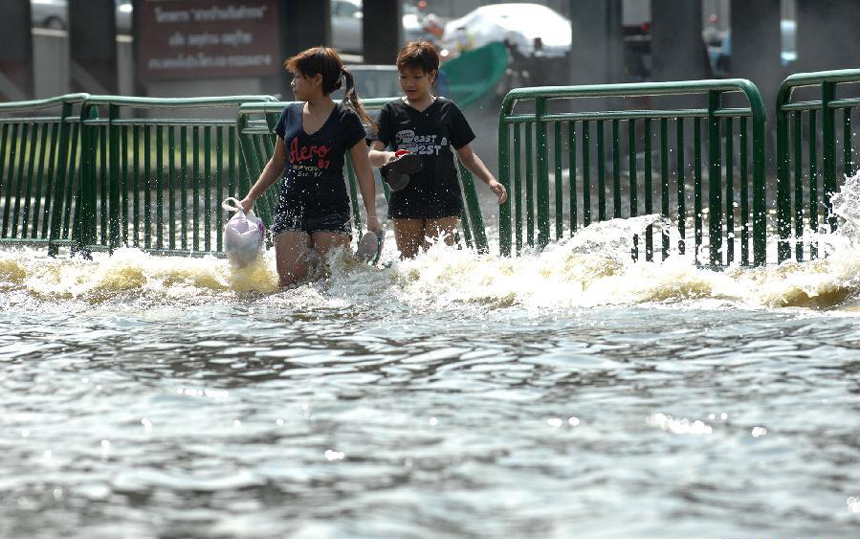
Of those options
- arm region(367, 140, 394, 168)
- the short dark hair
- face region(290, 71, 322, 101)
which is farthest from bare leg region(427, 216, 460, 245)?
face region(290, 71, 322, 101)

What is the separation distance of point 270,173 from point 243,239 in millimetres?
415

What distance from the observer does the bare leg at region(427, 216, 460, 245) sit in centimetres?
903

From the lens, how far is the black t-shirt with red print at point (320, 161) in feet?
29.3

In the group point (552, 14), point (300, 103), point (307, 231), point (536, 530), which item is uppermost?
point (552, 14)

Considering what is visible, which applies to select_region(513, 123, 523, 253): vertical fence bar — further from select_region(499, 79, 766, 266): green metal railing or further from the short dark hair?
the short dark hair

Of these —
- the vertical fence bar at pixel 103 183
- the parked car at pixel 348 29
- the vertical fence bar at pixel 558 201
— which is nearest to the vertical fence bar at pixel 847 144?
the vertical fence bar at pixel 558 201

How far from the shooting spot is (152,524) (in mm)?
4055

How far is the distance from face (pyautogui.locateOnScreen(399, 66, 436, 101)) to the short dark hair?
0.08 ft

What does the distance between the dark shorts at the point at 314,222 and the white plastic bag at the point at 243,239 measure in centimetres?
29

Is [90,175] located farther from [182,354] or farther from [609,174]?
[182,354]

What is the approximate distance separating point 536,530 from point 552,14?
2760cm

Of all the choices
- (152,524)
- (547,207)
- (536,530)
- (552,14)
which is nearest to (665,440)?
(536,530)

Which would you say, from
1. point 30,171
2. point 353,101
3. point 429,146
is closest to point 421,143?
point 429,146

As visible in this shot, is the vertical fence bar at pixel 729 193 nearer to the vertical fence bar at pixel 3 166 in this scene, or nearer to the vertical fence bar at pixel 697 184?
the vertical fence bar at pixel 697 184
